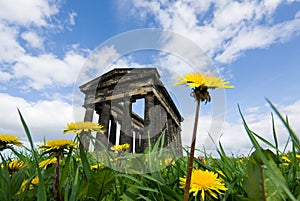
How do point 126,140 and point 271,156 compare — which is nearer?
point 271,156

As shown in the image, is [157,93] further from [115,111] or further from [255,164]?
[255,164]

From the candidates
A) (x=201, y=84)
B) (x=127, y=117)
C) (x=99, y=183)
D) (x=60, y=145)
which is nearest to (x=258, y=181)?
(x=201, y=84)

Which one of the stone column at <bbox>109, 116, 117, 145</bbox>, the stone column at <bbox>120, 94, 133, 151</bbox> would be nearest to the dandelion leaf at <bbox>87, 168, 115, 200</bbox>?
the stone column at <bbox>120, 94, 133, 151</bbox>

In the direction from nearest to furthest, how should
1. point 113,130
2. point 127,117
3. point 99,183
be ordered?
1. point 99,183
2. point 127,117
3. point 113,130

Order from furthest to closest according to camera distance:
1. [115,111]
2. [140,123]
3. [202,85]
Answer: [140,123] < [115,111] < [202,85]

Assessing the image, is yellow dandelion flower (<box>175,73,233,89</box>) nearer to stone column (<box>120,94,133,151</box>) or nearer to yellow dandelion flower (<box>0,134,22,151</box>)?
yellow dandelion flower (<box>0,134,22,151</box>)

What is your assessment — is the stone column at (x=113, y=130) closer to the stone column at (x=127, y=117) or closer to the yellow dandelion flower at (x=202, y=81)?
the stone column at (x=127, y=117)

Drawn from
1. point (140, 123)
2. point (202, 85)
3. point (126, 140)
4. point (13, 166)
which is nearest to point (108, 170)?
point (202, 85)

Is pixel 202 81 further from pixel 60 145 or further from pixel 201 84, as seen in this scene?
pixel 60 145

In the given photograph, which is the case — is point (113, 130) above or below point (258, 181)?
above

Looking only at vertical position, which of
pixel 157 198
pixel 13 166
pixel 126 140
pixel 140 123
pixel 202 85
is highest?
pixel 140 123

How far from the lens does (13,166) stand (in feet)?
A: 3.45

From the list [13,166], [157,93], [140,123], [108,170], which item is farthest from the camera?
[140,123]

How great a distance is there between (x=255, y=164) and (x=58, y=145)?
Answer: 1.86 ft
